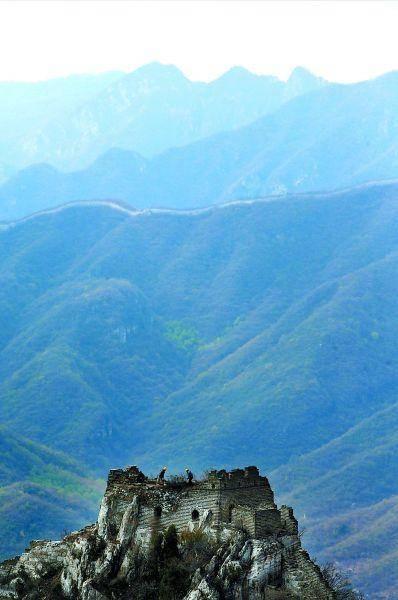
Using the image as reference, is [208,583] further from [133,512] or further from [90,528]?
[90,528]

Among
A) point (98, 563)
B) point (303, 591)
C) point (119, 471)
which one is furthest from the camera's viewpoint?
point (119, 471)

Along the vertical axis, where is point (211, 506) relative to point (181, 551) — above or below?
above

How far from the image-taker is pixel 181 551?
8406 centimetres

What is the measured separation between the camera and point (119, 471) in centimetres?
9200

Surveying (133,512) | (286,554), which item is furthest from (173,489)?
(286,554)

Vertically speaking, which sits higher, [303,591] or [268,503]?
[268,503]

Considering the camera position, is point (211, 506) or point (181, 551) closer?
point (181, 551)

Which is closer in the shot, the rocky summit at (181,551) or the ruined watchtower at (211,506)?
the rocky summit at (181,551)

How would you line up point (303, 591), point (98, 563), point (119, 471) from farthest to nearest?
point (119, 471) → point (98, 563) → point (303, 591)

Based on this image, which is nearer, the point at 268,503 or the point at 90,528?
the point at 268,503

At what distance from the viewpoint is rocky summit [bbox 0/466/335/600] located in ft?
263

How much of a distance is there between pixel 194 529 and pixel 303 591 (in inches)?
281

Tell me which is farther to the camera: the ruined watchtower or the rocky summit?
the ruined watchtower

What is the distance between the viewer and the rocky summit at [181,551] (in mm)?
80312
